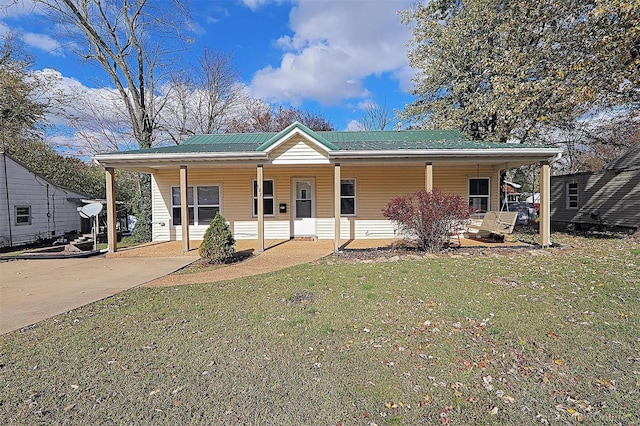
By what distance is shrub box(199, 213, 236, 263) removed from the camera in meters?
7.85

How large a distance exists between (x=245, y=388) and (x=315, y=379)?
627 millimetres

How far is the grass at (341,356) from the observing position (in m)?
2.50

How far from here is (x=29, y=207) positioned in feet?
40.7

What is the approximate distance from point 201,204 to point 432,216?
8.37 meters

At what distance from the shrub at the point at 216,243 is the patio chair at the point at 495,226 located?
790 cm

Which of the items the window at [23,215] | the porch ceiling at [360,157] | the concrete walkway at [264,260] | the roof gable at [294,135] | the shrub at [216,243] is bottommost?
the concrete walkway at [264,260]

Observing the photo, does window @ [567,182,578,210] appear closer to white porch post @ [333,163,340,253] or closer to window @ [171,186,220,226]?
white porch post @ [333,163,340,253]

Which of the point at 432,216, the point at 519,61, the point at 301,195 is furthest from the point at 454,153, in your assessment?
the point at 301,195

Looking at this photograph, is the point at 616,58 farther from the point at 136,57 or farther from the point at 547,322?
the point at 136,57

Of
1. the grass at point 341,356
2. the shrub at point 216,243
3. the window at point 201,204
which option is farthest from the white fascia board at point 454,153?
the window at point 201,204

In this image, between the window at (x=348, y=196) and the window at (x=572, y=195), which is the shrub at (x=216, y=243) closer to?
the window at (x=348, y=196)

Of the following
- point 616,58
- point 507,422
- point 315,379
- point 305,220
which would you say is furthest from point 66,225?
point 616,58

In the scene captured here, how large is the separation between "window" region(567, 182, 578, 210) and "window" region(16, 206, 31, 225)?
2487 cm

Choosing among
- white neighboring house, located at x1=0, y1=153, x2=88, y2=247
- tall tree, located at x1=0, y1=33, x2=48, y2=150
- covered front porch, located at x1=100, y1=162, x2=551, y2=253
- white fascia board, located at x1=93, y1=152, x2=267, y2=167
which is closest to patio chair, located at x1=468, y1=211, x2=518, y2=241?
covered front porch, located at x1=100, y1=162, x2=551, y2=253
